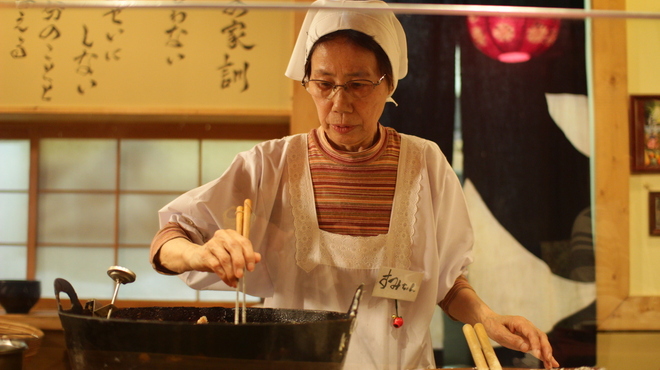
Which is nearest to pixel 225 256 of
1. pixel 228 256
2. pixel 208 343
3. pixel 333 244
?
pixel 228 256

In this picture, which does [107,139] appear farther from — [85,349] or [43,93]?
[85,349]

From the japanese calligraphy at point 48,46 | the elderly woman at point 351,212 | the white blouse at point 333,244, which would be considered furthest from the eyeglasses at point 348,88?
the japanese calligraphy at point 48,46

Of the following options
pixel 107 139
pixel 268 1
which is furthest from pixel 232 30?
pixel 107 139

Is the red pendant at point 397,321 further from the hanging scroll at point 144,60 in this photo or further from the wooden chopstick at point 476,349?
the hanging scroll at point 144,60

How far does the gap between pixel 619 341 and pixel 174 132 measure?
3.27 ft

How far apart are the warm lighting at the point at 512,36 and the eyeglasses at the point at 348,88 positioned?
0.30 m

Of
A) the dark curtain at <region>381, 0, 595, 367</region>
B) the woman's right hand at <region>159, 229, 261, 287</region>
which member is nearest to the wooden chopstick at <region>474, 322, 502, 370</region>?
the dark curtain at <region>381, 0, 595, 367</region>

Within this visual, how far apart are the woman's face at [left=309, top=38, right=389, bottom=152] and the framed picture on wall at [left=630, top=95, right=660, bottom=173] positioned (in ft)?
1.70

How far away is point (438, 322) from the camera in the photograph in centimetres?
115

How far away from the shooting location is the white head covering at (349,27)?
2.98 ft

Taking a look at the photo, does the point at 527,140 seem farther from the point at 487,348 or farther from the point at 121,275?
the point at 121,275

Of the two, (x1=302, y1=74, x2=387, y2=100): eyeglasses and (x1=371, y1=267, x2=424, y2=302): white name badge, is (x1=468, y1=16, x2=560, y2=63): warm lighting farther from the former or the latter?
(x1=371, y1=267, x2=424, y2=302): white name badge

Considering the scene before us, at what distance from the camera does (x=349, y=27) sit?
2.96 ft

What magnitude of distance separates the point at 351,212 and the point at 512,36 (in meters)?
0.49
